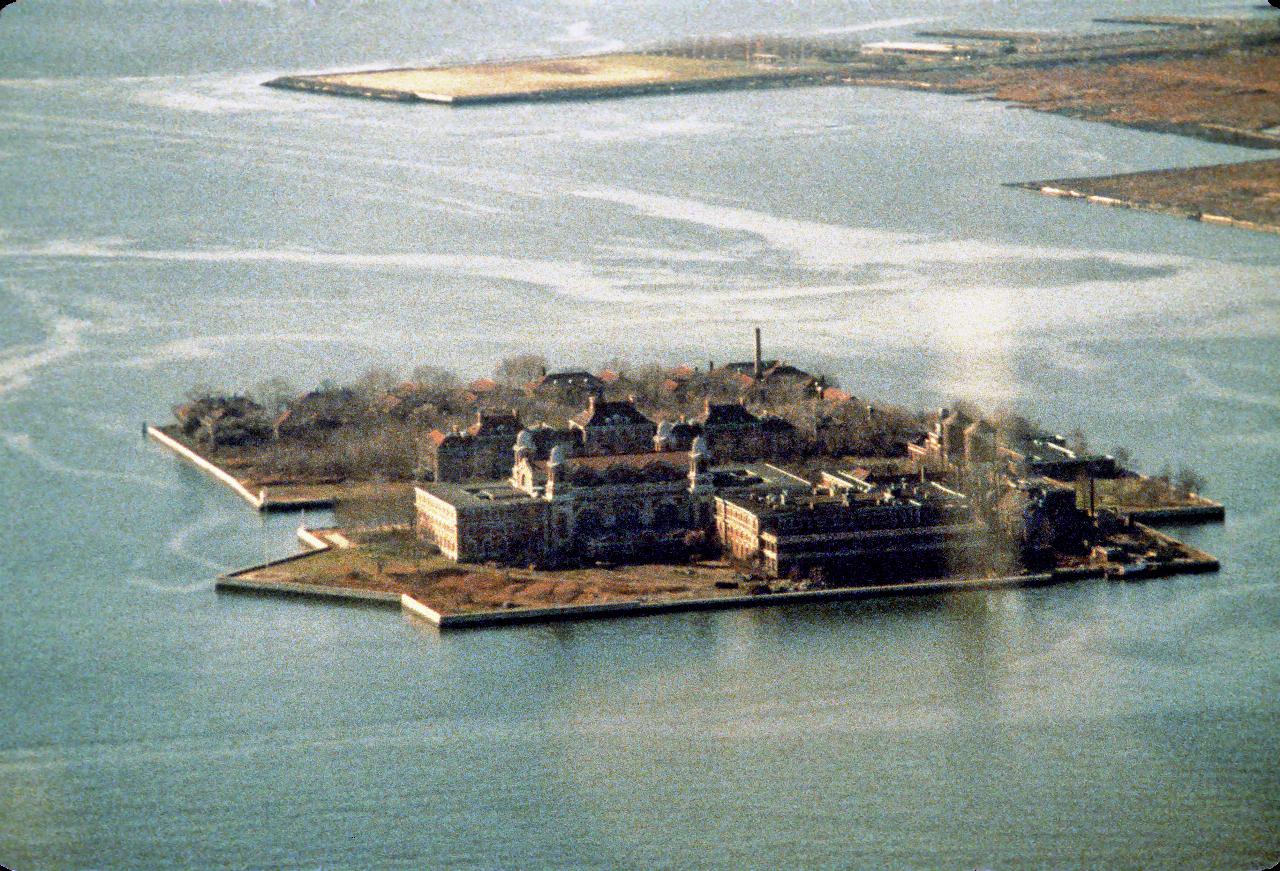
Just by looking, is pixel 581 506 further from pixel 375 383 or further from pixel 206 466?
pixel 375 383

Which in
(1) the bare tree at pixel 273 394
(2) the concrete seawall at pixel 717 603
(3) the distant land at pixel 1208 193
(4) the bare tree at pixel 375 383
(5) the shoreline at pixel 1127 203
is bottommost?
(2) the concrete seawall at pixel 717 603

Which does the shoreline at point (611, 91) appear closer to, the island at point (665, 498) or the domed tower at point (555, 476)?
the island at point (665, 498)

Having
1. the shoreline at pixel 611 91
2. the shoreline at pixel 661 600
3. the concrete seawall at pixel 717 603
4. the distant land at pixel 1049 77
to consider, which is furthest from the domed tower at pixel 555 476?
the shoreline at pixel 611 91

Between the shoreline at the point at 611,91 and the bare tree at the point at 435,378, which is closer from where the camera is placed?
the bare tree at the point at 435,378

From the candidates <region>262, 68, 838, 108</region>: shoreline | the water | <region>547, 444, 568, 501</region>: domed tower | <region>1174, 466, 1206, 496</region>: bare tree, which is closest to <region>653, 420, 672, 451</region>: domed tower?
→ <region>547, 444, 568, 501</region>: domed tower

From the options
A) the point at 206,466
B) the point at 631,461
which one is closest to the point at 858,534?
the point at 631,461
